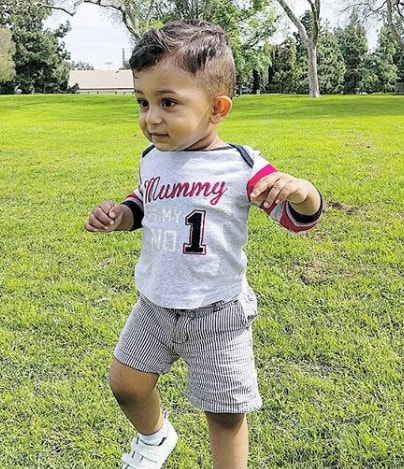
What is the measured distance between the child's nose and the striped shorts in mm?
506

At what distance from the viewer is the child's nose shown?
61.3 inches

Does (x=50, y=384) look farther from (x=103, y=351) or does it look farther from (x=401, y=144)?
(x=401, y=144)

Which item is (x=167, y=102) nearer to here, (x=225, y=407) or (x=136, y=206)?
(x=136, y=206)

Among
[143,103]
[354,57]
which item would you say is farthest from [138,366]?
[354,57]

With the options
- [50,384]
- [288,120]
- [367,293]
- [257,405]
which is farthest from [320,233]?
[288,120]

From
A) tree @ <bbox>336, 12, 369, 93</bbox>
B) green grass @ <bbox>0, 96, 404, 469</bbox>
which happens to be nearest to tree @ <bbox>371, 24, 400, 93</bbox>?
tree @ <bbox>336, 12, 369, 93</bbox>

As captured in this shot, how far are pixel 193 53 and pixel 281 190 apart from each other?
0.43 meters

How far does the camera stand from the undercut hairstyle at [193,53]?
153 centimetres

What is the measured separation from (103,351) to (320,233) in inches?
84.7

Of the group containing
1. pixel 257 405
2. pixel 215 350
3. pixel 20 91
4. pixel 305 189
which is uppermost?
pixel 305 189

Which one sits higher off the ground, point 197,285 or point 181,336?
point 197,285

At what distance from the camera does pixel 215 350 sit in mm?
1648

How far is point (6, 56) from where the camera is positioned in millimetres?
42438

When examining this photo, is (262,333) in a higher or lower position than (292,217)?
lower
